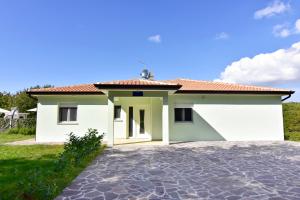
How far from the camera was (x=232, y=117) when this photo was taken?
54.3 feet

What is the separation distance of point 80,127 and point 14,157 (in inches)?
247

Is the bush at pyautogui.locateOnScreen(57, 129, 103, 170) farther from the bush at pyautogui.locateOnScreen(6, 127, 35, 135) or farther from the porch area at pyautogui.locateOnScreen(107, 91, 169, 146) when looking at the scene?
the bush at pyautogui.locateOnScreen(6, 127, 35, 135)

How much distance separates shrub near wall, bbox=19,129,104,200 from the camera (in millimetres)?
4875

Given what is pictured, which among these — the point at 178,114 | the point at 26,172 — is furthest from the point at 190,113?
the point at 26,172

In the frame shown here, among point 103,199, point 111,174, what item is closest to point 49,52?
point 111,174

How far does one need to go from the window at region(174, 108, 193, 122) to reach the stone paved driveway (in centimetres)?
630

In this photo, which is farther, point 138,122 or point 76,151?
point 138,122

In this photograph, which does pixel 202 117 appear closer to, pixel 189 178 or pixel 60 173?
pixel 189 178

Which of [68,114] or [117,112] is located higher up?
[117,112]

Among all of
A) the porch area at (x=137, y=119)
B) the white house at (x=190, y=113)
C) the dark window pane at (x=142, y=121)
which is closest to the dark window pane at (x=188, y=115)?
the white house at (x=190, y=113)

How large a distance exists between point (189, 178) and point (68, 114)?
40.5 feet

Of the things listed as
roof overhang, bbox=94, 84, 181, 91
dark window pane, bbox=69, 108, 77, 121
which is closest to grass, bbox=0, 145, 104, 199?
roof overhang, bbox=94, 84, 181, 91

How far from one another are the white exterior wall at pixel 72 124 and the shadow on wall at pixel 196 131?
5294 millimetres

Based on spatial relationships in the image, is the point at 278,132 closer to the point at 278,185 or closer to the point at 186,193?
the point at 278,185
